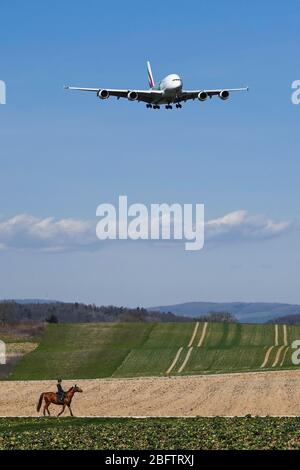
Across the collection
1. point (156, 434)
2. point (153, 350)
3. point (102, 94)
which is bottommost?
point (156, 434)

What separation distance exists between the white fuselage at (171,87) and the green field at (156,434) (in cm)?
4218

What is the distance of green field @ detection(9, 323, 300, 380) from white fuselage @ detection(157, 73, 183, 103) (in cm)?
2363

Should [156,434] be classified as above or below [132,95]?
below

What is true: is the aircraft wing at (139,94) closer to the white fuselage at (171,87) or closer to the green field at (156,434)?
the white fuselage at (171,87)

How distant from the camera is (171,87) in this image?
82.8m

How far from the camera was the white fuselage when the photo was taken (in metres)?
82.8

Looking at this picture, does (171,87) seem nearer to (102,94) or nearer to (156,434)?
(102,94)

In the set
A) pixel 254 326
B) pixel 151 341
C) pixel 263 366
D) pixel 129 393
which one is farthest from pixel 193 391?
pixel 254 326

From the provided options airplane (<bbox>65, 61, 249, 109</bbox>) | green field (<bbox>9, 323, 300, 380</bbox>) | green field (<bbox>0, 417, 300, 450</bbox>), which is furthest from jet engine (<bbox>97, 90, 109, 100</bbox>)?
green field (<bbox>0, 417, 300, 450</bbox>)

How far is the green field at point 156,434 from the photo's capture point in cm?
3488

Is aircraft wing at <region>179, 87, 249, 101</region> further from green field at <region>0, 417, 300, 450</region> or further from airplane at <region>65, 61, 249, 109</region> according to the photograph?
green field at <region>0, 417, 300, 450</region>

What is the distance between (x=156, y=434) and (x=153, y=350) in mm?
65111

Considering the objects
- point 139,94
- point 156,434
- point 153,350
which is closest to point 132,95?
point 139,94
